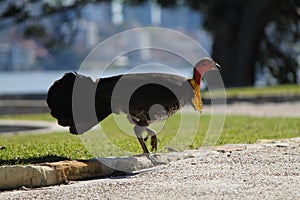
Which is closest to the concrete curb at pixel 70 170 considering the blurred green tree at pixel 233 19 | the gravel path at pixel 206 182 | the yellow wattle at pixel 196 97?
the gravel path at pixel 206 182

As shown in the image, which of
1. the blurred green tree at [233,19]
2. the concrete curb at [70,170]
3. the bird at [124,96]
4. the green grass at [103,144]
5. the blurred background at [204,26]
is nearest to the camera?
the concrete curb at [70,170]

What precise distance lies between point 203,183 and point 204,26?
26.2 m

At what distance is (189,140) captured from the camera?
381 inches

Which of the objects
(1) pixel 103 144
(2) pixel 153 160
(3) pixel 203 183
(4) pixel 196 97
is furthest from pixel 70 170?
(1) pixel 103 144

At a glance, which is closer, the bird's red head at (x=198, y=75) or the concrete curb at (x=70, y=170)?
the concrete curb at (x=70, y=170)

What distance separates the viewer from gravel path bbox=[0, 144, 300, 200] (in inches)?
253

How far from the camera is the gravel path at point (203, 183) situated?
253 inches

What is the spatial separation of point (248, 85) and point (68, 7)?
7576mm

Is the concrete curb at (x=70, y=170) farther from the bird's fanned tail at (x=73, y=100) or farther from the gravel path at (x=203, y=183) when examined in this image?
the bird's fanned tail at (x=73, y=100)

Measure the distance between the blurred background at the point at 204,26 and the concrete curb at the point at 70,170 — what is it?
16.9 metres

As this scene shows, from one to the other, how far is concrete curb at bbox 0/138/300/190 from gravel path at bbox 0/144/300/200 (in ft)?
0.48

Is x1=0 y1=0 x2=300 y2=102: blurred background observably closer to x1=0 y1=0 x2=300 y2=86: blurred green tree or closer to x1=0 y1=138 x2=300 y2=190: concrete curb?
x1=0 y1=0 x2=300 y2=86: blurred green tree

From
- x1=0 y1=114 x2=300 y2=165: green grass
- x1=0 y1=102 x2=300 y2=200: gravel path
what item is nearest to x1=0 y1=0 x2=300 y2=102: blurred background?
x1=0 y1=114 x2=300 y2=165: green grass

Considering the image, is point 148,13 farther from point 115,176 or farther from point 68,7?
point 115,176
